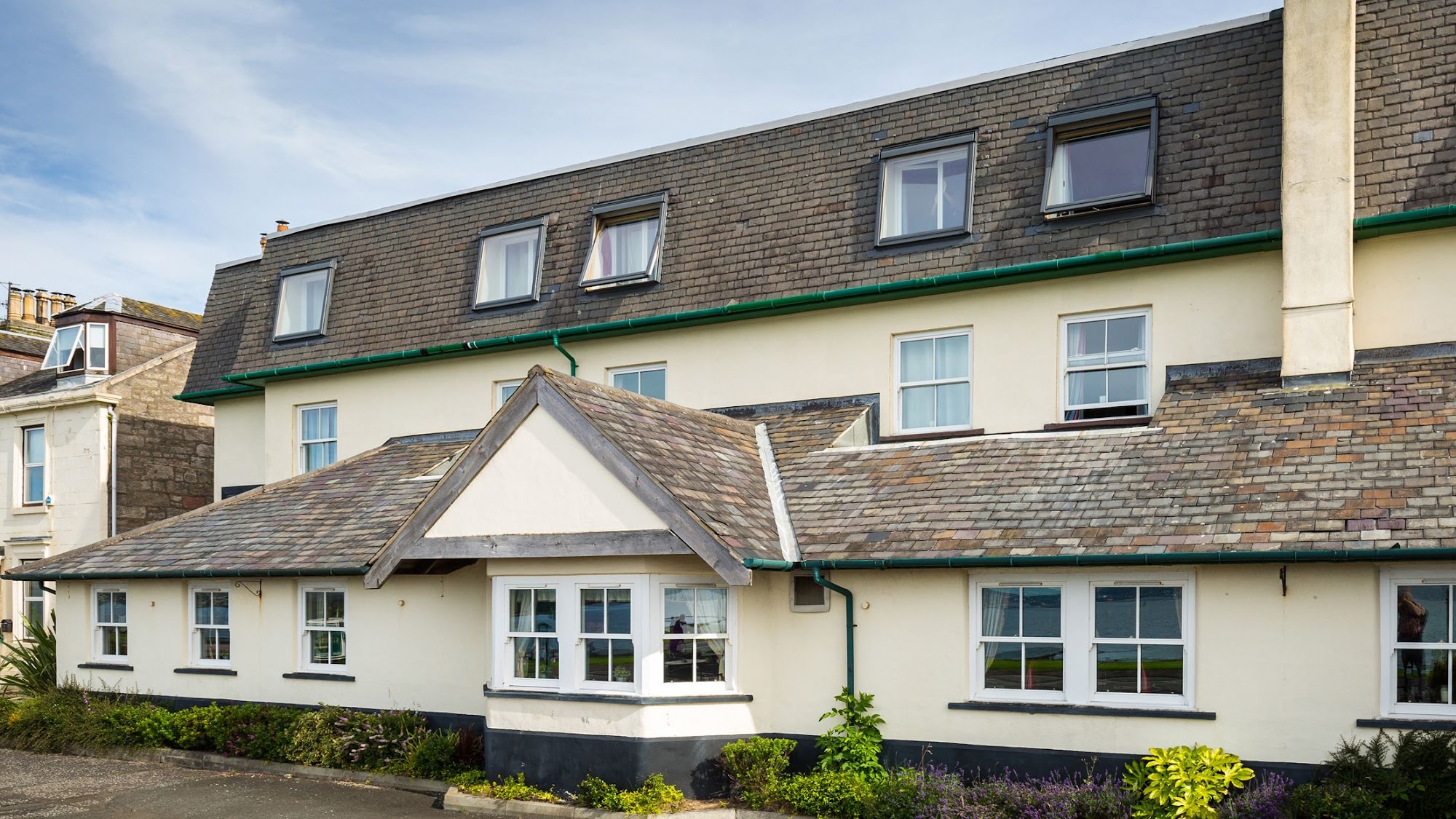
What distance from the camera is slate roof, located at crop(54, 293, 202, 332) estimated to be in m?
27.6

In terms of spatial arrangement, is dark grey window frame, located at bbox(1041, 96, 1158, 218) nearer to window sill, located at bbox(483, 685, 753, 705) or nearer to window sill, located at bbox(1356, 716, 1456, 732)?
window sill, located at bbox(1356, 716, 1456, 732)

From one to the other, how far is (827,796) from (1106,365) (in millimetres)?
6425

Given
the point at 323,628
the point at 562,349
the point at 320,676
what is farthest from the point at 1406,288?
the point at 320,676

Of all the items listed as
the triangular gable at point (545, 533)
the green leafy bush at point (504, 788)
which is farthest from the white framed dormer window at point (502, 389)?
the green leafy bush at point (504, 788)

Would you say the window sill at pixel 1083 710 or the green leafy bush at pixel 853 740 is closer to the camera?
the window sill at pixel 1083 710

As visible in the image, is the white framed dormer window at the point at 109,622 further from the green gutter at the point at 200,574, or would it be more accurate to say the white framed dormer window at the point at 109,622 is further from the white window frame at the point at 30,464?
the white window frame at the point at 30,464

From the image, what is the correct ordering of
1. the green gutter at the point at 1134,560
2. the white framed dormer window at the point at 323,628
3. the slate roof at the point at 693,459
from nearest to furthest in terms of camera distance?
the green gutter at the point at 1134,560 → the slate roof at the point at 693,459 → the white framed dormer window at the point at 323,628

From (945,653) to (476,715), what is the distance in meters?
6.22

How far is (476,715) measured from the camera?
1553cm

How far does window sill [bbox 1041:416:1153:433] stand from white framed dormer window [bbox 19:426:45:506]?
22375 millimetres

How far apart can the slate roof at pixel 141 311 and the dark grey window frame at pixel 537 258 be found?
8973 millimetres

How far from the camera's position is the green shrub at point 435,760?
14570 mm

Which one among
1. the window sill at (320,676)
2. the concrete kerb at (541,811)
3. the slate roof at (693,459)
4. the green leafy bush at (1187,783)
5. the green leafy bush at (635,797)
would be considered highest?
the slate roof at (693,459)

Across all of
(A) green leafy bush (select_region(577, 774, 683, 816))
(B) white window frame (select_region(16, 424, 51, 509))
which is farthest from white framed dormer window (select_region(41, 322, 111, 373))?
(A) green leafy bush (select_region(577, 774, 683, 816))
